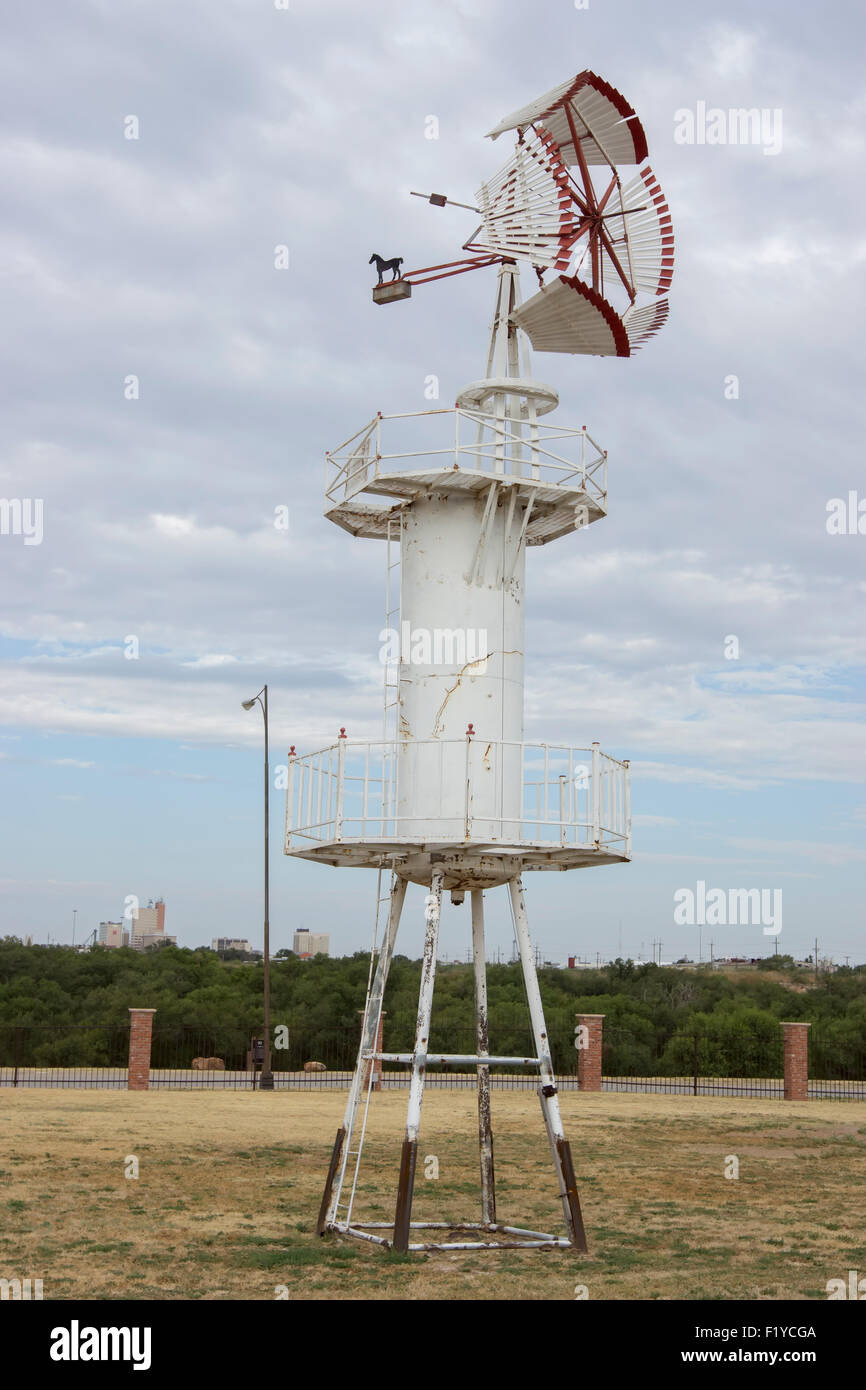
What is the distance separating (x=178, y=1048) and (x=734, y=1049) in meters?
19.7

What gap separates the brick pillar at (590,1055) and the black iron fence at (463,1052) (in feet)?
10.6

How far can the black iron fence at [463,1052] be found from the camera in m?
40.5

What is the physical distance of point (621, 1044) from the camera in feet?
165

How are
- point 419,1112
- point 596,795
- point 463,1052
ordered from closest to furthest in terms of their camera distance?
point 419,1112
point 596,795
point 463,1052

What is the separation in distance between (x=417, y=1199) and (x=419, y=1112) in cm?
544

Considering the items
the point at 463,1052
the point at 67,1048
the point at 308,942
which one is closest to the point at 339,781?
the point at 463,1052

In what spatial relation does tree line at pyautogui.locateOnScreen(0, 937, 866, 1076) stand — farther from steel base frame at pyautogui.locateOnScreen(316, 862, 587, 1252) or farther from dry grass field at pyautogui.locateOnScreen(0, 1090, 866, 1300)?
steel base frame at pyautogui.locateOnScreen(316, 862, 587, 1252)

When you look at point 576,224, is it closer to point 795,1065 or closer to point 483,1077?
point 483,1077

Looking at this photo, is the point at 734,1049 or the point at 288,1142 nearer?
the point at 288,1142

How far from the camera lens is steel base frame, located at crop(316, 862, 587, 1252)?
12.9 meters

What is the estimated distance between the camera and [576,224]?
14.7m

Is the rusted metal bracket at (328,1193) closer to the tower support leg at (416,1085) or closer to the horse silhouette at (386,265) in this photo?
the tower support leg at (416,1085)
